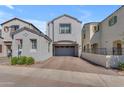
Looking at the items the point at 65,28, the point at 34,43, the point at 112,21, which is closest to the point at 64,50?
the point at 65,28

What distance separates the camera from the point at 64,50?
38.8 m

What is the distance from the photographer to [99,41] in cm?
3177

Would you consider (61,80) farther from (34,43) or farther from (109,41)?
(109,41)

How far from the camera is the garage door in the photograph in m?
38.5

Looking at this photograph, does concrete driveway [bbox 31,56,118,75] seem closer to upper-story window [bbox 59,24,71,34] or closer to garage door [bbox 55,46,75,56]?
upper-story window [bbox 59,24,71,34]

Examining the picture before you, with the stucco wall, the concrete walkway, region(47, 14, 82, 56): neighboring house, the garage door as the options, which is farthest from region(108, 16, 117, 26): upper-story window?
the concrete walkway

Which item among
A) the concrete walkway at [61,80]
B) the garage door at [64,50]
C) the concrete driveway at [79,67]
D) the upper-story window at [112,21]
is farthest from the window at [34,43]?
the garage door at [64,50]

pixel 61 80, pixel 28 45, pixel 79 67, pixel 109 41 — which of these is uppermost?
pixel 109 41

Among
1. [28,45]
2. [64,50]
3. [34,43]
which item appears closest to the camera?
[28,45]
